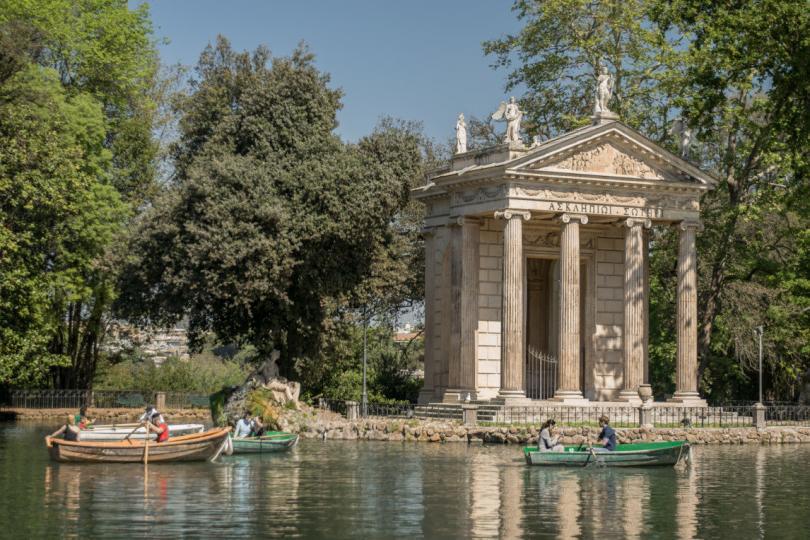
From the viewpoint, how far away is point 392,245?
51.8 meters

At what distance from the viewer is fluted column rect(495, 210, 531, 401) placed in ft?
150

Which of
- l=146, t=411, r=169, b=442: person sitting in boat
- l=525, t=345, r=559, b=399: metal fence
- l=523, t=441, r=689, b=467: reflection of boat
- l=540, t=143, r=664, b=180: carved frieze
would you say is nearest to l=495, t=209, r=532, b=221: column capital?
l=540, t=143, r=664, b=180: carved frieze

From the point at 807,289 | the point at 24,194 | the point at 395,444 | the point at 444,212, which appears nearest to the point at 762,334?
the point at 807,289

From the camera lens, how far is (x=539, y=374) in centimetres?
5072

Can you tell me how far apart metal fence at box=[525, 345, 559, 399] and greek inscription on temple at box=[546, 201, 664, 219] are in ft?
20.8

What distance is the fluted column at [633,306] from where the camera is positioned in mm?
48312

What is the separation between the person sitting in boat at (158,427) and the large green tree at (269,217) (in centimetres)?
885

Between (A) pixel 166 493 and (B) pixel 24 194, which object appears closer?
(A) pixel 166 493

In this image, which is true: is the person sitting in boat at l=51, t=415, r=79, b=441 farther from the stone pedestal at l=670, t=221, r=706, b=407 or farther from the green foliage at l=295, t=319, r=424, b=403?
the stone pedestal at l=670, t=221, r=706, b=407

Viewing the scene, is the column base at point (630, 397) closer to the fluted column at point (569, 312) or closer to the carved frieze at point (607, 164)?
the fluted column at point (569, 312)

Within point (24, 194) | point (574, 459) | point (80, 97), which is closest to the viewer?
point (574, 459)

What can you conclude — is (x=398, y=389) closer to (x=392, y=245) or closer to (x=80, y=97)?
(x=392, y=245)

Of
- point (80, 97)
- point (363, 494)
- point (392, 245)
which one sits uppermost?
point (80, 97)

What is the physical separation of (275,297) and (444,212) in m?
7.80
